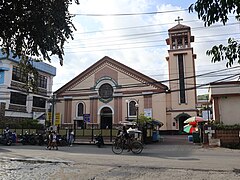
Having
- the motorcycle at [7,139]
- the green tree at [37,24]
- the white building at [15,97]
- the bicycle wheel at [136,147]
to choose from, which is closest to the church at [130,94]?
the white building at [15,97]

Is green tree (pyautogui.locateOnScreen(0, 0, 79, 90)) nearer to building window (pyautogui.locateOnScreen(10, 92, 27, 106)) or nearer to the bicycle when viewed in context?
the bicycle

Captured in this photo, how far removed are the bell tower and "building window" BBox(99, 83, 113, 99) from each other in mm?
10063

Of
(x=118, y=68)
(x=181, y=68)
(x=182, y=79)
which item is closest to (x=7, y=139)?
(x=118, y=68)

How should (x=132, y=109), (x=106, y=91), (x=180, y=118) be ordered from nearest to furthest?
(x=180, y=118), (x=132, y=109), (x=106, y=91)

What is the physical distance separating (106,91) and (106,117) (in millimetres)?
4405

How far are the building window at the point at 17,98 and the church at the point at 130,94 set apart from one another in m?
5.58

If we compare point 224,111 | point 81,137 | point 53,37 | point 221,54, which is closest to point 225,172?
point 221,54

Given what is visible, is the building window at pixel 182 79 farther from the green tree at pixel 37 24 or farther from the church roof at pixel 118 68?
the green tree at pixel 37 24

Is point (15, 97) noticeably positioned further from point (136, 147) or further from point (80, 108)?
point (136, 147)

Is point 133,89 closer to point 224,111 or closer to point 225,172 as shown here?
point 224,111

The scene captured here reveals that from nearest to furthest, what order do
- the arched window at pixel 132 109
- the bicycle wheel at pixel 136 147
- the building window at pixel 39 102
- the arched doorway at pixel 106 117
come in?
the bicycle wheel at pixel 136 147, the arched window at pixel 132 109, the building window at pixel 39 102, the arched doorway at pixel 106 117

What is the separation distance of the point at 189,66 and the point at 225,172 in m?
34.4

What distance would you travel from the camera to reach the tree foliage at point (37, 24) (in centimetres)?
532

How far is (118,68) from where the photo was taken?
4206cm
